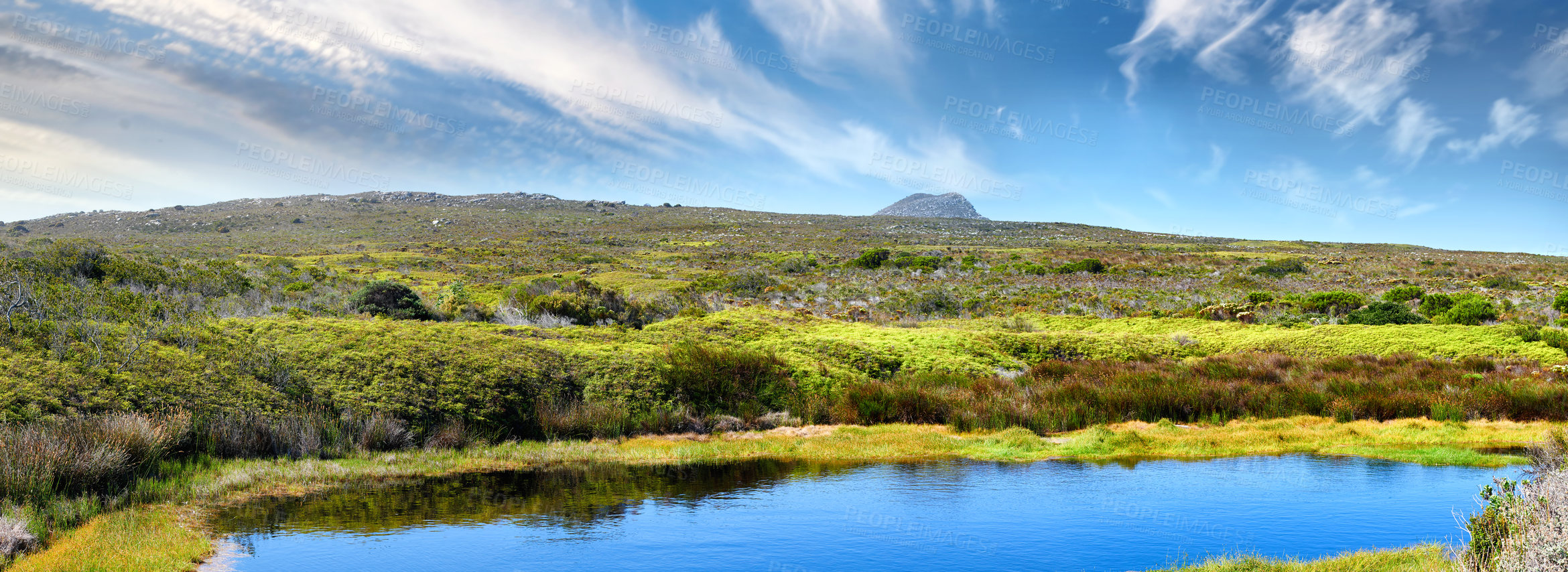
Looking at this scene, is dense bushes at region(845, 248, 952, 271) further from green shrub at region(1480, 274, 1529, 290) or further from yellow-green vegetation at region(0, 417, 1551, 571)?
yellow-green vegetation at region(0, 417, 1551, 571)

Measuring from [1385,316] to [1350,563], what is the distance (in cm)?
2315

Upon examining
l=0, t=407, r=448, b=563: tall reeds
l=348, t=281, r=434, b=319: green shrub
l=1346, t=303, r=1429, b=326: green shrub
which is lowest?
l=0, t=407, r=448, b=563: tall reeds

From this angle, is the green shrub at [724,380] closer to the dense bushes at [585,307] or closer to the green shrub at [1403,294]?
the dense bushes at [585,307]

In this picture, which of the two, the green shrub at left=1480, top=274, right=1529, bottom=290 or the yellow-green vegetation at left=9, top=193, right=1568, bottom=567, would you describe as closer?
the yellow-green vegetation at left=9, top=193, right=1568, bottom=567

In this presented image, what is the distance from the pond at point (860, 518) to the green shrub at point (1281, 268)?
120 feet

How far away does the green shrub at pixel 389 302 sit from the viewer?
894 inches

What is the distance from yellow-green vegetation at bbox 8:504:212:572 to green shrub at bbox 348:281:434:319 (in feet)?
46.9

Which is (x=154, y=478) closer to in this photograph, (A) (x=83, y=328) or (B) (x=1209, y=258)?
(A) (x=83, y=328)

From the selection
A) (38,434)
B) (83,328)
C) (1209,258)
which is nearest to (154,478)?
(38,434)

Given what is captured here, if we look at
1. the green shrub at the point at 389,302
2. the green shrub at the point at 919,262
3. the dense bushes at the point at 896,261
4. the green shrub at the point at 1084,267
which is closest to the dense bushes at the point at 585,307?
the green shrub at the point at 389,302

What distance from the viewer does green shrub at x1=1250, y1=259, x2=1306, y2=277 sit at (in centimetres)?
4438

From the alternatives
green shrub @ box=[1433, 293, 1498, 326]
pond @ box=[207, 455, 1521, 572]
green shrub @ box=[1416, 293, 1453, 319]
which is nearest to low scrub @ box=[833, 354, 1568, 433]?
pond @ box=[207, 455, 1521, 572]

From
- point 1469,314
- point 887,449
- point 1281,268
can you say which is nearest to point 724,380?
point 887,449

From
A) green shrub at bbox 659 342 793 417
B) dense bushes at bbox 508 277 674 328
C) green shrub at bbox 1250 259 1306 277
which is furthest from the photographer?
green shrub at bbox 1250 259 1306 277
